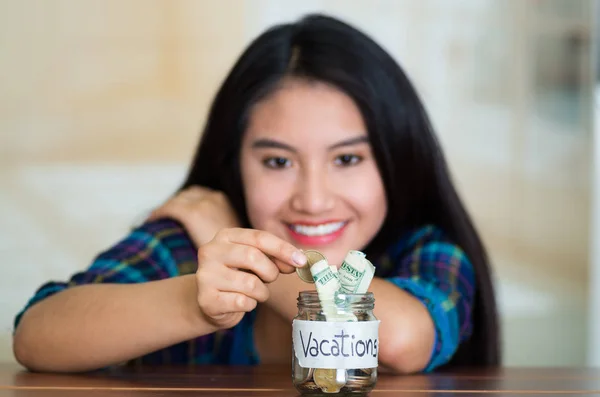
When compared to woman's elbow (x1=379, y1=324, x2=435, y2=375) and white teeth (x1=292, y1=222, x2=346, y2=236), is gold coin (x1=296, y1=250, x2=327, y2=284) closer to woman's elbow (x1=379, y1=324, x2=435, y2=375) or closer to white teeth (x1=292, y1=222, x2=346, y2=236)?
woman's elbow (x1=379, y1=324, x2=435, y2=375)

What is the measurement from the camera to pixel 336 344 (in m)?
0.82

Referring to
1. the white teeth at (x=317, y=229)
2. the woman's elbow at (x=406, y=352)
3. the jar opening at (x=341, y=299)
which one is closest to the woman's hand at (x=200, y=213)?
the white teeth at (x=317, y=229)

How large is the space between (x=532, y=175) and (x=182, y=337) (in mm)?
2517

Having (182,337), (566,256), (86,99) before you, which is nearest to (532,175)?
(566,256)

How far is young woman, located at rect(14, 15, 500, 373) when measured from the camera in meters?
1.34

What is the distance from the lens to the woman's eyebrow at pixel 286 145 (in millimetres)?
1541

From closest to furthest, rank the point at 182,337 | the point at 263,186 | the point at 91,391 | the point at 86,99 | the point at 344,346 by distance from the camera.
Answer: the point at 344,346, the point at 91,391, the point at 182,337, the point at 263,186, the point at 86,99

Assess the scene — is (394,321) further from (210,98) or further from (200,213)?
(210,98)

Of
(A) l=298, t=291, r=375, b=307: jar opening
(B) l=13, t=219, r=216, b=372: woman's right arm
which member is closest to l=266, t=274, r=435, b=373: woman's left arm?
(B) l=13, t=219, r=216, b=372: woman's right arm

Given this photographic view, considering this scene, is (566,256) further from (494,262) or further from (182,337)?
(182,337)

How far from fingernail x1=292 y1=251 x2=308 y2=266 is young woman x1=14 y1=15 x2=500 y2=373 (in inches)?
14.8

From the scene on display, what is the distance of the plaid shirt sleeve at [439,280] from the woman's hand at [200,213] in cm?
34

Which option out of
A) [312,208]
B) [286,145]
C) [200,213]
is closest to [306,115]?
[286,145]

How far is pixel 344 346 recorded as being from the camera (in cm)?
82
